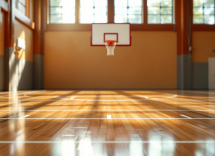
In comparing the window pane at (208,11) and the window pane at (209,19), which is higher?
the window pane at (208,11)

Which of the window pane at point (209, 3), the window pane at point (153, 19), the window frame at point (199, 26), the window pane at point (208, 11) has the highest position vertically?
the window pane at point (209, 3)

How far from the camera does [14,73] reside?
1295 centimetres

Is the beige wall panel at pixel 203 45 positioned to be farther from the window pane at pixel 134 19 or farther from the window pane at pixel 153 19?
the window pane at pixel 134 19

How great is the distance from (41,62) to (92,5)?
5411mm

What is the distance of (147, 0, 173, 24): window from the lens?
52.0 ft

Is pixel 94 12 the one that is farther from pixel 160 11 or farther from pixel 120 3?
pixel 160 11

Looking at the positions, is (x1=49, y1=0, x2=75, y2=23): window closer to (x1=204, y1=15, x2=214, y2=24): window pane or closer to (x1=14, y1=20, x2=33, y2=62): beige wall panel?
(x1=14, y1=20, x2=33, y2=62): beige wall panel

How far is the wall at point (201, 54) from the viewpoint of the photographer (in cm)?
1569

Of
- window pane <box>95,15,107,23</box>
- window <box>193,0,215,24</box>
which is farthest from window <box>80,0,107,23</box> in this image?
window <box>193,0,215,24</box>

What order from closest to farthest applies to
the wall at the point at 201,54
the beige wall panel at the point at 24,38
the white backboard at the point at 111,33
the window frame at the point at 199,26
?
1. the white backboard at the point at 111,33
2. the beige wall panel at the point at 24,38
3. the window frame at the point at 199,26
4. the wall at the point at 201,54

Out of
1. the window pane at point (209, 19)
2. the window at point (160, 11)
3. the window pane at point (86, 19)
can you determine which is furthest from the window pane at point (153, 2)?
the window pane at point (86, 19)

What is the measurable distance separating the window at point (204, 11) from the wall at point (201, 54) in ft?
2.85

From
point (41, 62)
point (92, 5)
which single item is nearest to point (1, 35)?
point (41, 62)

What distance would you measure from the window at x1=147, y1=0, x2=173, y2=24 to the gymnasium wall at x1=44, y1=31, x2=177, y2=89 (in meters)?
1.64
